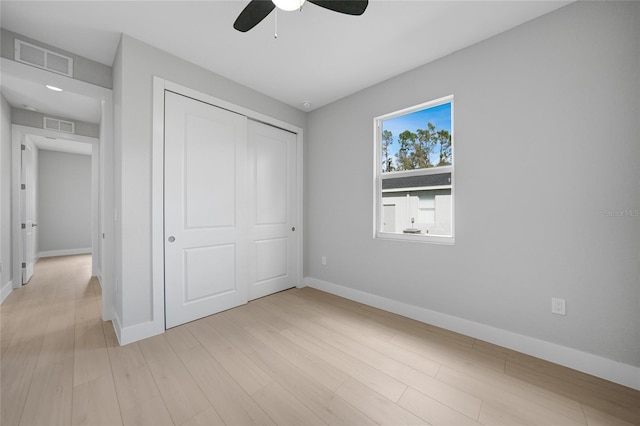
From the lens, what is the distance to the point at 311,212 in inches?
153

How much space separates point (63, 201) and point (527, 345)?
937 cm

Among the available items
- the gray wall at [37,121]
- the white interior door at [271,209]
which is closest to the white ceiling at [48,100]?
the gray wall at [37,121]

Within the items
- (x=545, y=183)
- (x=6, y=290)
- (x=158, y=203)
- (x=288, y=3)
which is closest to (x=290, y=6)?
(x=288, y=3)

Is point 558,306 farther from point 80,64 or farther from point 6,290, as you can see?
point 6,290

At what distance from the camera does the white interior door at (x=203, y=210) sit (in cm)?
250

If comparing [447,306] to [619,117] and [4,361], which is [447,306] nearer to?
[619,117]

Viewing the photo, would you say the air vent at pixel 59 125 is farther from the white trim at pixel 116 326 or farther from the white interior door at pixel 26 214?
the white trim at pixel 116 326

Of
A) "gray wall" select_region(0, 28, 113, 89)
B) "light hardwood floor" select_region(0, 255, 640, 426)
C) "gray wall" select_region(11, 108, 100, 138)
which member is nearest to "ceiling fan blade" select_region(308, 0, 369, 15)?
"light hardwood floor" select_region(0, 255, 640, 426)

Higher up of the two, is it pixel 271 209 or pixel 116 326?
pixel 271 209

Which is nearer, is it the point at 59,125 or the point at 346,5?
the point at 346,5

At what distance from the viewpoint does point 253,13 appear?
1.59 m

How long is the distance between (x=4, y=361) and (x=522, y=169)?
171 inches

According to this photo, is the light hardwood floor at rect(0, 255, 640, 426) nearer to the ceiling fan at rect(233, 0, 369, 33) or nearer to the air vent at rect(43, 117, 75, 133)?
the ceiling fan at rect(233, 0, 369, 33)

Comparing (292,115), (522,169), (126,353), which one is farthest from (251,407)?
(292,115)
